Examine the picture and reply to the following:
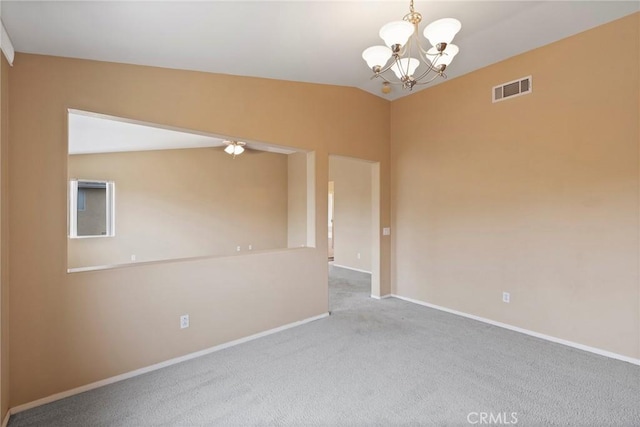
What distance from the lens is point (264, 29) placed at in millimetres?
2301

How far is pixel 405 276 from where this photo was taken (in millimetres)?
4465

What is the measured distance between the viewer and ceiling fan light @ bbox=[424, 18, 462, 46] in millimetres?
1772

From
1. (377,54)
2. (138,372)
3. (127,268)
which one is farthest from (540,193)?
(138,372)

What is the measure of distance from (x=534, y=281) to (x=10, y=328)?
4.53 meters

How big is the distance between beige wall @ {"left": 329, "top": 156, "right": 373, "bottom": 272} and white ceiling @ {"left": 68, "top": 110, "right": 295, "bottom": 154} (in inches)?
90.9

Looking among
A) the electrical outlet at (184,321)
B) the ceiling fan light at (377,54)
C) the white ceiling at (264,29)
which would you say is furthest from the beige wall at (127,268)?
the ceiling fan light at (377,54)

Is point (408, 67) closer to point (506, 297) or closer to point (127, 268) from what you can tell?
point (127, 268)

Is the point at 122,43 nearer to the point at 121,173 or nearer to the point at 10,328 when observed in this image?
the point at 10,328

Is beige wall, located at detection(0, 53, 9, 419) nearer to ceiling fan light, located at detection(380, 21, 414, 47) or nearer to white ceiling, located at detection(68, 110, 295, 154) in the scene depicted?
white ceiling, located at detection(68, 110, 295, 154)

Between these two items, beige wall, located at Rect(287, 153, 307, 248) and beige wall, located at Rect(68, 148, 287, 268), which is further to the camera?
beige wall, located at Rect(287, 153, 307, 248)

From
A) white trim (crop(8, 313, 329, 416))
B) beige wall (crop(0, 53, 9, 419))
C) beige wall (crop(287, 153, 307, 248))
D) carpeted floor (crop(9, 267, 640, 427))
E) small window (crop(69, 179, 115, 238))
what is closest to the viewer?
beige wall (crop(0, 53, 9, 419))

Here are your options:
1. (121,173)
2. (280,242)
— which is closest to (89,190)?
(121,173)

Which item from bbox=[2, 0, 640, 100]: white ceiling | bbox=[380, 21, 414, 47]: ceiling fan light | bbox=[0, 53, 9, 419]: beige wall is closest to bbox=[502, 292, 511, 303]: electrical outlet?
bbox=[2, 0, 640, 100]: white ceiling

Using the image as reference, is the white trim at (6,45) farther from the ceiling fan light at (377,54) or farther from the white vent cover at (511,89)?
the white vent cover at (511,89)
